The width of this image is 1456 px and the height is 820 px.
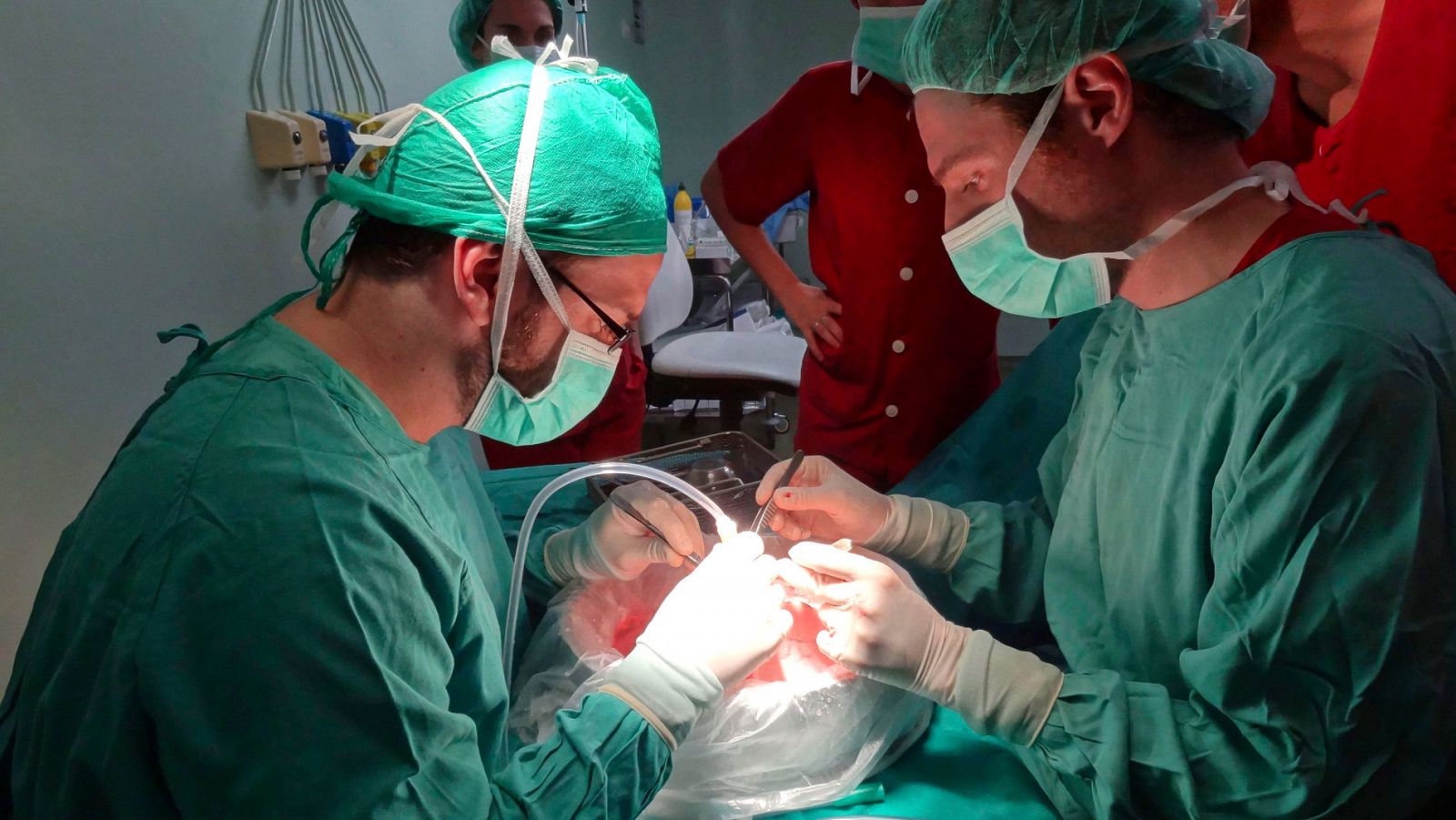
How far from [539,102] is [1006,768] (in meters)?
1.06

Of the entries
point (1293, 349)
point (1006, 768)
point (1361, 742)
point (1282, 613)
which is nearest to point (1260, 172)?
point (1293, 349)

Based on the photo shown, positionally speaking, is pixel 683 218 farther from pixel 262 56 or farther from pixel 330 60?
pixel 262 56

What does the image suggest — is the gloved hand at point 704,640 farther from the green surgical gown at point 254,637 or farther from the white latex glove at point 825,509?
the white latex glove at point 825,509

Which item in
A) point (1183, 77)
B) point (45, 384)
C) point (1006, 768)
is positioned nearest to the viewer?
point (1183, 77)

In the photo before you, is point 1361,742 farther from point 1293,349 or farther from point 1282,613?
point 1293,349

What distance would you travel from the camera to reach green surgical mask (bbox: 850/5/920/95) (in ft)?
5.43

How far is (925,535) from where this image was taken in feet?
5.10

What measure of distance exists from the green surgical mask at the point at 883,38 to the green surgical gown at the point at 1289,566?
832 mm

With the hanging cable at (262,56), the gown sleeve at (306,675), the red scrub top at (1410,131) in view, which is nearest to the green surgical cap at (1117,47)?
the red scrub top at (1410,131)

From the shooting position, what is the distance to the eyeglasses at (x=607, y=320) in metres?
1.05

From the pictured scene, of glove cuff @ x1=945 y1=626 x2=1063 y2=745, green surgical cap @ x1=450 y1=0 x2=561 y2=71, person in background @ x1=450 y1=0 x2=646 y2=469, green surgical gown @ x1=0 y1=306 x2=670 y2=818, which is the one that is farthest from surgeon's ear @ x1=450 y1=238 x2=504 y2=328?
green surgical cap @ x1=450 y1=0 x2=561 y2=71

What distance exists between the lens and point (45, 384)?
151 centimetres

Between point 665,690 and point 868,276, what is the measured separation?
4.06ft

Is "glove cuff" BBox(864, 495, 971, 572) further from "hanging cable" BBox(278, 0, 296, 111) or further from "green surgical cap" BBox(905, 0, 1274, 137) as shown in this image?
"hanging cable" BBox(278, 0, 296, 111)
